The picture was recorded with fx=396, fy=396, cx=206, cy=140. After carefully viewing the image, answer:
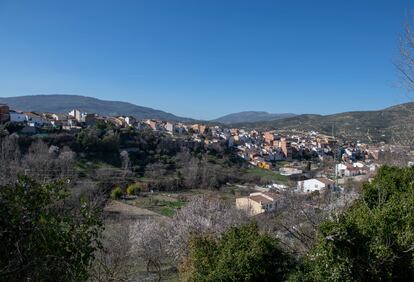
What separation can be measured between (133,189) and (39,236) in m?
29.2

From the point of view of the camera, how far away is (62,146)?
3309cm

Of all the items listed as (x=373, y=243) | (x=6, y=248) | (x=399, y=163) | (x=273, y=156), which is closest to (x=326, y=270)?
(x=373, y=243)

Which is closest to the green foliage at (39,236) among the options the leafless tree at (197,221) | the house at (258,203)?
the leafless tree at (197,221)

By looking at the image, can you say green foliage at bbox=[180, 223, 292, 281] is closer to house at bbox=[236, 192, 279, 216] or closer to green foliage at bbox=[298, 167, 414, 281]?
green foliage at bbox=[298, 167, 414, 281]

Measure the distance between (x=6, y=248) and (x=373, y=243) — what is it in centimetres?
519

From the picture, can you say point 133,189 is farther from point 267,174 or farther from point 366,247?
point 366,247

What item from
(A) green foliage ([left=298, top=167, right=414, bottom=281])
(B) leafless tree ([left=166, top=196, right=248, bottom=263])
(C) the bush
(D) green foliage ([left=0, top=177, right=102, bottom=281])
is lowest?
(C) the bush

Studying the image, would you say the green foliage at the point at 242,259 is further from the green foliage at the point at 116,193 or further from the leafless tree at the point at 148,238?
the green foliage at the point at 116,193

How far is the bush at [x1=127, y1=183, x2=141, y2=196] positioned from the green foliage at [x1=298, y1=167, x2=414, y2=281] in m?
25.9

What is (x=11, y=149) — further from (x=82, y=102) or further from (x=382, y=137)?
(x=82, y=102)

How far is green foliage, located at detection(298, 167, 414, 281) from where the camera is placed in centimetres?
567

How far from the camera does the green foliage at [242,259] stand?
7016mm

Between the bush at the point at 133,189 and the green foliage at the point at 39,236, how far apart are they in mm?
28472

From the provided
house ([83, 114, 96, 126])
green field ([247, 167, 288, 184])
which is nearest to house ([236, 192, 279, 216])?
green field ([247, 167, 288, 184])
